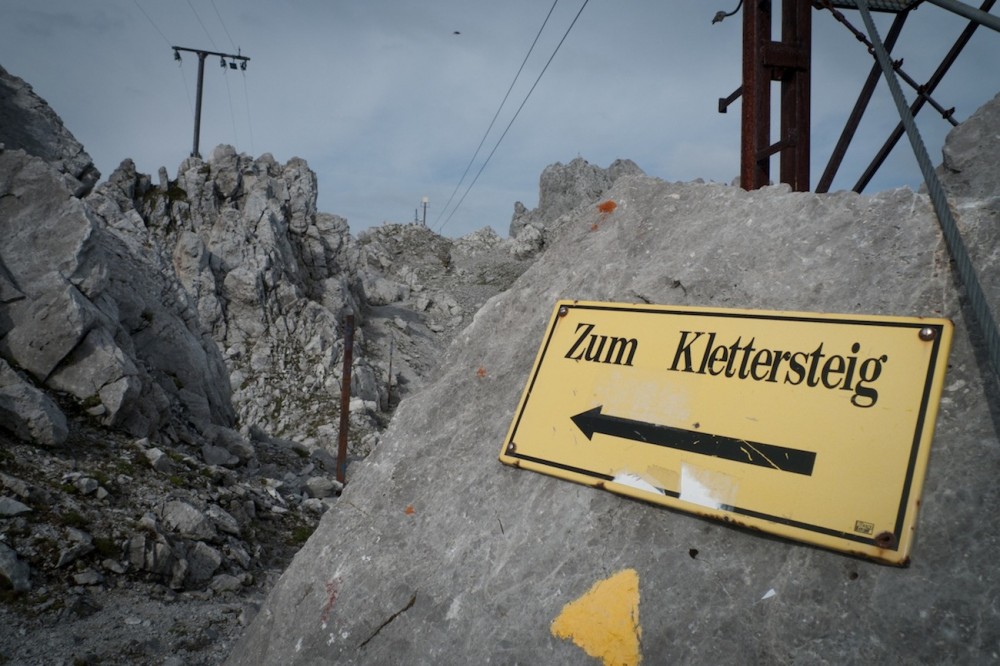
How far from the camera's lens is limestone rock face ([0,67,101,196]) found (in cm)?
2134

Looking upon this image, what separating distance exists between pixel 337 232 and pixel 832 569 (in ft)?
108

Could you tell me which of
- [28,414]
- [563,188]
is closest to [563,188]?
[563,188]

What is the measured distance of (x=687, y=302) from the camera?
9.69 ft

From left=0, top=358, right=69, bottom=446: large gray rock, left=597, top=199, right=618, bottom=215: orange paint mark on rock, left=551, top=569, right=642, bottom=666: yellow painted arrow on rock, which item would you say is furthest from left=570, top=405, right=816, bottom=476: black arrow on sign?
left=0, top=358, right=69, bottom=446: large gray rock

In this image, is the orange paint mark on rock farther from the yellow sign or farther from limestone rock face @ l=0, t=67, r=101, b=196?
limestone rock face @ l=0, t=67, r=101, b=196

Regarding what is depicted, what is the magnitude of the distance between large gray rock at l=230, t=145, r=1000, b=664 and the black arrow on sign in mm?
260

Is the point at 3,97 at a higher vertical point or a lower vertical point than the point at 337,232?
lower

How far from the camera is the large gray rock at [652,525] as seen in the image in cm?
197

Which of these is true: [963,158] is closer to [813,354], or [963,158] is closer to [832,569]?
[813,354]

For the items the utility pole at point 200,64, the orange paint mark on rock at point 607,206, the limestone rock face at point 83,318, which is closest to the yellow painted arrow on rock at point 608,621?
the orange paint mark on rock at point 607,206

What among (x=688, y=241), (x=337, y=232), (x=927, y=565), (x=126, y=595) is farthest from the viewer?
(x=337, y=232)

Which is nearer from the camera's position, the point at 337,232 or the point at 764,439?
the point at 764,439

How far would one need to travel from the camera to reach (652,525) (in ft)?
8.03

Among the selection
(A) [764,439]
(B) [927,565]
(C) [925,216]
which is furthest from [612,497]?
(C) [925,216]
